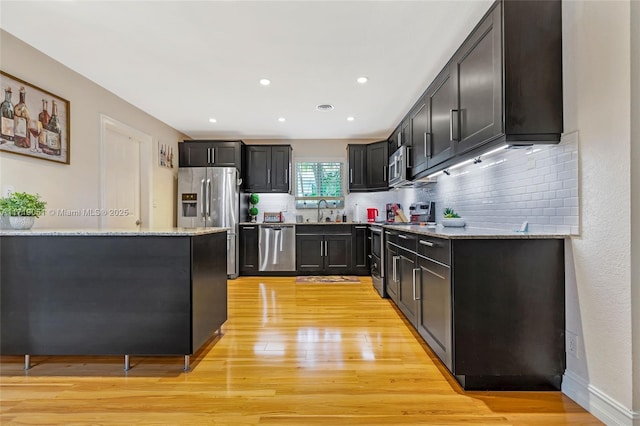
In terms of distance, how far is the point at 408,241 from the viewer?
9.57ft

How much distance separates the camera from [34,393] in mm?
1940

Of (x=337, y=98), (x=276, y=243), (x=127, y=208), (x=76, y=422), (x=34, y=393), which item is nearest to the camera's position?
(x=76, y=422)

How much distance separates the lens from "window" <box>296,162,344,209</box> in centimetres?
618

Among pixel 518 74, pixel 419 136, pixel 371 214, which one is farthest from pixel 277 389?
pixel 371 214

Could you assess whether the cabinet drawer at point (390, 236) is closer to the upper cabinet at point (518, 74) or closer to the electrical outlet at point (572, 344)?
the upper cabinet at point (518, 74)

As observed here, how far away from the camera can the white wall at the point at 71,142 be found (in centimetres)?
265

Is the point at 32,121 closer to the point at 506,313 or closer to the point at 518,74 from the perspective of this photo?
the point at 518,74

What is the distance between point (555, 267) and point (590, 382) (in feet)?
1.99

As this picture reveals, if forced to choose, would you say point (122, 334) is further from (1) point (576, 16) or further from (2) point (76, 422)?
(1) point (576, 16)

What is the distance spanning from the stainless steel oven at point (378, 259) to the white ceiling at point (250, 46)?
5.66 feet

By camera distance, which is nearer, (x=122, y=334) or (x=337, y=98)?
(x=122, y=334)

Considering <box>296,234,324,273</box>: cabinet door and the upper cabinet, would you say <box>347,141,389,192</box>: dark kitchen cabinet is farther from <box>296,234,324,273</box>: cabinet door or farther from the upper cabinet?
the upper cabinet

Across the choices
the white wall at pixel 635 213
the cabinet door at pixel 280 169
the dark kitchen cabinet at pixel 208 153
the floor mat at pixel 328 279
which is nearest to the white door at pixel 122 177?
the dark kitchen cabinet at pixel 208 153

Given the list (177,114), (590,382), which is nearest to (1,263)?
(177,114)
